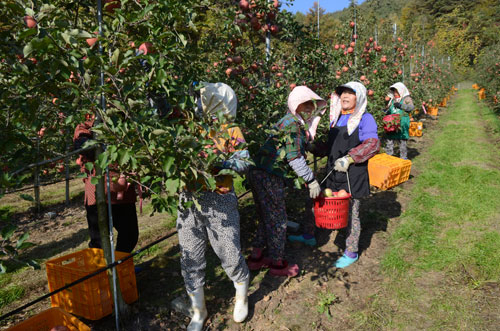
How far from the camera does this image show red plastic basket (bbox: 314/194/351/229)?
297 cm

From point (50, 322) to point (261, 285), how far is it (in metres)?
1.70

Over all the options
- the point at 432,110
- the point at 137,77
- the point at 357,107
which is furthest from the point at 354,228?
the point at 432,110

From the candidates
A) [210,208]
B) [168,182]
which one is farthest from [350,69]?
[168,182]

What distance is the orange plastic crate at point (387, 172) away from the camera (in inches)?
220

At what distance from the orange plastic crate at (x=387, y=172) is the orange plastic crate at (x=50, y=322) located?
4.88 m

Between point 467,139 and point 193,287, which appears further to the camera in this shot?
point 467,139

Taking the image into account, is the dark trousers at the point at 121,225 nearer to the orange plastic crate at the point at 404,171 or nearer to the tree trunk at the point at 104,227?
the tree trunk at the point at 104,227

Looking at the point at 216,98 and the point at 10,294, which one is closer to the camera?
the point at 216,98

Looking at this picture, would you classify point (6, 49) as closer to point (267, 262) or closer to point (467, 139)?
point (267, 262)

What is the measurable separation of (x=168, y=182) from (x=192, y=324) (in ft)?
4.59

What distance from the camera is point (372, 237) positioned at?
13.5 ft

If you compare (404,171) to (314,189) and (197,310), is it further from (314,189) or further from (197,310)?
(197,310)

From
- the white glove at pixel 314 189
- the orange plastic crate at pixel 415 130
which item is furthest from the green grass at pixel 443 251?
the orange plastic crate at pixel 415 130

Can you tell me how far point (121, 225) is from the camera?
9.96 ft
